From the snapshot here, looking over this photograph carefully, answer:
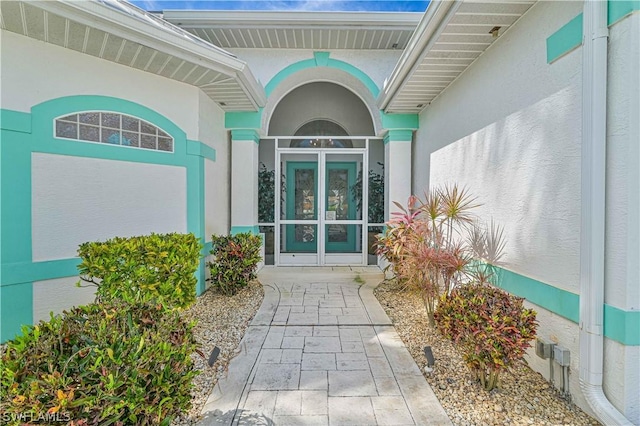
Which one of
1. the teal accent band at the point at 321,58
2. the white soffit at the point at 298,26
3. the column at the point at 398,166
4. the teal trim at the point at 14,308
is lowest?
the teal trim at the point at 14,308

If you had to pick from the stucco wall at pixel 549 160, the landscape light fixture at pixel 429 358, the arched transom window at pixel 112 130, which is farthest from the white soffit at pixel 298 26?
the landscape light fixture at pixel 429 358

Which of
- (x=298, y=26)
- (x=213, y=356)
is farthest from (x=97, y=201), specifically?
(x=298, y=26)

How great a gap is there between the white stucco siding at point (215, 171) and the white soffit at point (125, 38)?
2.28ft

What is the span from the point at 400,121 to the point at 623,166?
5.37 metres

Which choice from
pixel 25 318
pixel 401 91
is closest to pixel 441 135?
pixel 401 91

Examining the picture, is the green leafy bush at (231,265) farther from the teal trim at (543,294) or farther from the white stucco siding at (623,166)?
the white stucco siding at (623,166)

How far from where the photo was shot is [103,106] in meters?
4.71

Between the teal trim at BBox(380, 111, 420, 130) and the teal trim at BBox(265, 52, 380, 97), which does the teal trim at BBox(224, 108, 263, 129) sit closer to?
the teal trim at BBox(265, 52, 380, 97)

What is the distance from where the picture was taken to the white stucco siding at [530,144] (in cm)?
288

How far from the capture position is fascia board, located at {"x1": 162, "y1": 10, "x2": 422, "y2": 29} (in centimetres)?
642

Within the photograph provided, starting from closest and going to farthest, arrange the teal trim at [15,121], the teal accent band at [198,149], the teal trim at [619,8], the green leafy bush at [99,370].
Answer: the green leafy bush at [99,370]
the teal trim at [619,8]
the teal trim at [15,121]
the teal accent band at [198,149]

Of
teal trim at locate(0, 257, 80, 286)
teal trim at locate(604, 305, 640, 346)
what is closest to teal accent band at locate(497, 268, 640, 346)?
teal trim at locate(604, 305, 640, 346)

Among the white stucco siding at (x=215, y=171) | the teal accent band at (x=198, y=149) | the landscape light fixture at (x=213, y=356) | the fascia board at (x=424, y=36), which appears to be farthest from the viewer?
the white stucco siding at (x=215, y=171)

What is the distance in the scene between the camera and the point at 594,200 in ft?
8.36
